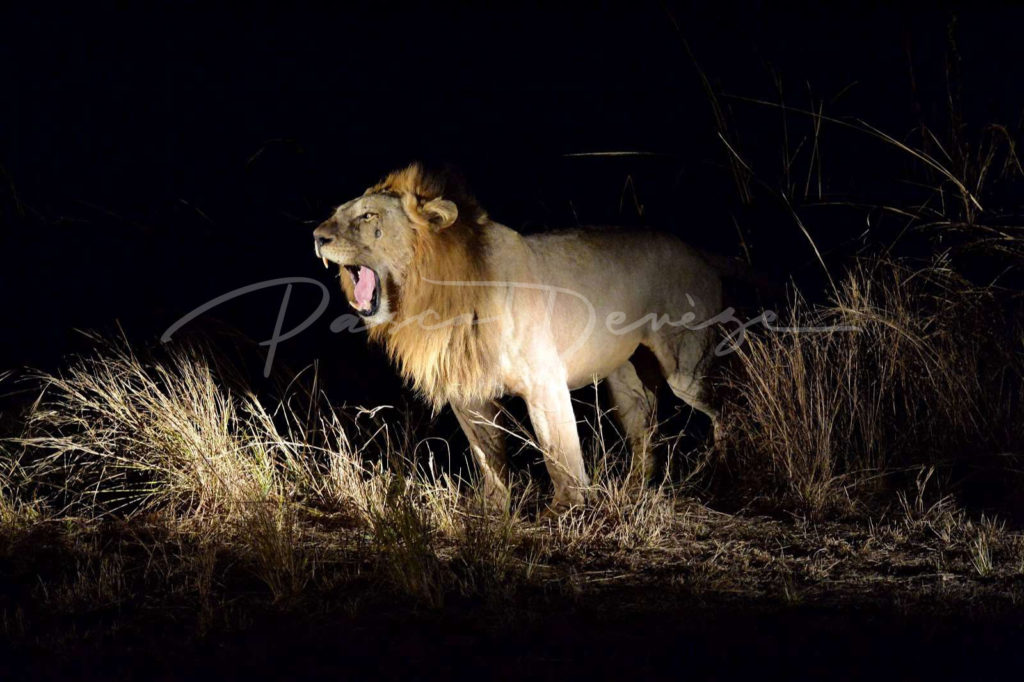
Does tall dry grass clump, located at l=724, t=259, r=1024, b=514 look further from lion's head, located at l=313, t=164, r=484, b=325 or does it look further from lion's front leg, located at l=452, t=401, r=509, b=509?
lion's head, located at l=313, t=164, r=484, b=325

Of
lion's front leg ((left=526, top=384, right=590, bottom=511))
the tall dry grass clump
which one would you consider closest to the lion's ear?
lion's front leg ((left=526, top=384, right=590, bottom=511))

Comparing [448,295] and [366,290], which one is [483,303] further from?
[366,290]

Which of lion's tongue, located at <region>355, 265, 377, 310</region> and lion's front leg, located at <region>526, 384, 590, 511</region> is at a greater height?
lion's tongue, located at <region>355, 265, 377, 310</region>

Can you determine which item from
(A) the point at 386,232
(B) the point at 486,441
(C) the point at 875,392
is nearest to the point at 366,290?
(A) the point at 386,232

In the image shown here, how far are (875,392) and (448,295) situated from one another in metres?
2.19

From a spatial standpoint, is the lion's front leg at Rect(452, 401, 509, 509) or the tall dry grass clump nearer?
the tall dry grass clump

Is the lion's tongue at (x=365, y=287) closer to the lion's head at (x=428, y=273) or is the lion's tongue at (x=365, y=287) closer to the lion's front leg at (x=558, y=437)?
the lion's head at (x=428, y=273)

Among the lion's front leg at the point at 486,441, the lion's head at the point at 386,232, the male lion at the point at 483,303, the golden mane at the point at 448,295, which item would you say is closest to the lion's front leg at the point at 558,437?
the male lion at the point at 483,303

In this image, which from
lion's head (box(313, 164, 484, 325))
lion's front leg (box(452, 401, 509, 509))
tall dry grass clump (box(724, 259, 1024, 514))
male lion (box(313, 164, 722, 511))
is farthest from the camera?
lion's front leg (box(452, 401, 509, 509))

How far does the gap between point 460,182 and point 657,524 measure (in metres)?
1.89

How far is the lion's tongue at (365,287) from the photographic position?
5812 mm

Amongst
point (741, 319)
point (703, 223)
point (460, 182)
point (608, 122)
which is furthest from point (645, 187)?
point (460, 182)

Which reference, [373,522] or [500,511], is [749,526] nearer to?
[500,511]

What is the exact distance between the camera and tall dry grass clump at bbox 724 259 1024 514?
19.4 ft
